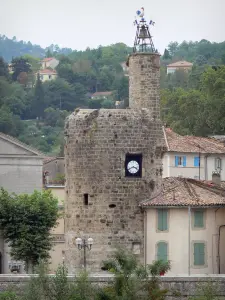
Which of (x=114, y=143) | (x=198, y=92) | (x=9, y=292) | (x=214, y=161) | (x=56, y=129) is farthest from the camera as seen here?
(x=56, y=129)

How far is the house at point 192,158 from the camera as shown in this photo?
4058 inches

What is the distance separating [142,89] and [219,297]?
38.2ft

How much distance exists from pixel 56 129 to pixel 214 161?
93167 mm

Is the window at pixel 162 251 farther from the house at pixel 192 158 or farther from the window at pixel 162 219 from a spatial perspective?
the house at pixel 192 158

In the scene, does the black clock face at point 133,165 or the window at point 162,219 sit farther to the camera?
the window at point 162,219

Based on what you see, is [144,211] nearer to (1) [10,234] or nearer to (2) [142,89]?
(2) [142,89]

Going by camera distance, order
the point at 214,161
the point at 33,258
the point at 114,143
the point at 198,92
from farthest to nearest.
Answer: the point at 198,92
the point at 214,161
the point at 33,258
the point at 114,143

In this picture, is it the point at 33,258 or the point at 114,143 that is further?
the point at 33,258

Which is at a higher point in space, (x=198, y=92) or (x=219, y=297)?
(x=198, y=92)

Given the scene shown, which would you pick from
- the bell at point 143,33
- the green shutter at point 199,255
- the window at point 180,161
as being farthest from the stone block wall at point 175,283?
the window at point 180,161

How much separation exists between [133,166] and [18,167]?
88.9 feet

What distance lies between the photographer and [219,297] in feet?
170

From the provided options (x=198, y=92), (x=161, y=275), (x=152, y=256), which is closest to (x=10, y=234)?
(x=152, y=256)

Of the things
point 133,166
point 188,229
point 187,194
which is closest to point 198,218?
point 188,229
